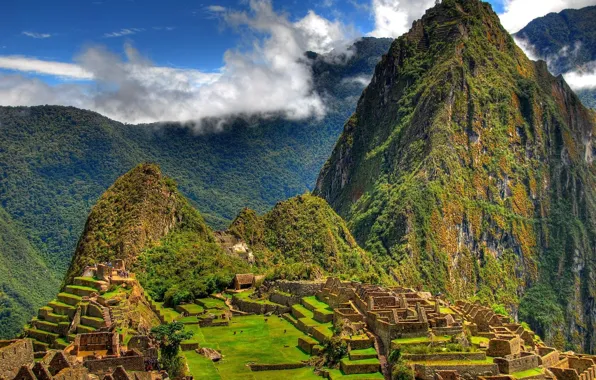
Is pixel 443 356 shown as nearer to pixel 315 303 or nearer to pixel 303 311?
pixel 303 311

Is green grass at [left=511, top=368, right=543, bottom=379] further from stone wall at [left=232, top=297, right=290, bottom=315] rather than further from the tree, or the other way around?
→ stone wall at [left=232, top=297, right=290, bottom=315]

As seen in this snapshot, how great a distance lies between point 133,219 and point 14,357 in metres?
64.0

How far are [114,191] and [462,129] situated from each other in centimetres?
11074

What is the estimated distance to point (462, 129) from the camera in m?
200

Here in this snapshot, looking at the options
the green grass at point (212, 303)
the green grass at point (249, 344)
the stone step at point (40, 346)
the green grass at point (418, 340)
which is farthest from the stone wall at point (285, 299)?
the stone step at point (40, 346)

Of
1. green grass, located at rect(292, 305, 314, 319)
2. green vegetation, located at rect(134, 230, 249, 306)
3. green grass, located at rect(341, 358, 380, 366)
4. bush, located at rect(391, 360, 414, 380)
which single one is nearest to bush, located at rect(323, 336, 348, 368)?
green grass, located at rect(341, 358, 380, 366)

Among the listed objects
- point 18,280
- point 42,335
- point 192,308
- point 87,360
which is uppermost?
point 87,360

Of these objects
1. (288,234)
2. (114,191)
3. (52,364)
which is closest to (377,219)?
(288,234)

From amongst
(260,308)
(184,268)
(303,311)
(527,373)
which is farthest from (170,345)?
(184,268)

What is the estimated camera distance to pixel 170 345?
182 feet

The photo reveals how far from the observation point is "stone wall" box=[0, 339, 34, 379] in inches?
1423

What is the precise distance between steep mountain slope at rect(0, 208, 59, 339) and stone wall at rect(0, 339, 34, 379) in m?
83.9

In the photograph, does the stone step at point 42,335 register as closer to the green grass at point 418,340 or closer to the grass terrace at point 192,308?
the grass terrace at point 192,308

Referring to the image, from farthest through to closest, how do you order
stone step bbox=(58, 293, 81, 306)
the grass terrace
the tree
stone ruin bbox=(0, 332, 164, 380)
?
the grass terrace
stone step bbox=(58, 293, 81, 306)
the tree
stone ruin bbox=(0, 332, 164, 380)
